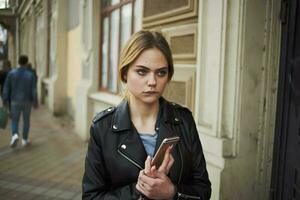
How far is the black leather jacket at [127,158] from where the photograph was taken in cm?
175

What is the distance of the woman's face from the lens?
5.77 ft

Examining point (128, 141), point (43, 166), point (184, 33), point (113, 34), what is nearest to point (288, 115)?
point (184, 33)

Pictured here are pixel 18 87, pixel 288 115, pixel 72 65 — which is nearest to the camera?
pixel 288 115

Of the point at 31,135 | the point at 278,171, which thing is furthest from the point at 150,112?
the point at 31,135

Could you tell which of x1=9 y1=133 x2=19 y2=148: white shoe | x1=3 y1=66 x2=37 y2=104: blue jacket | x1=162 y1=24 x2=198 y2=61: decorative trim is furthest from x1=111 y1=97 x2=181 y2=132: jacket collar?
x1=3 y1=66 x2=37 y2=104: blue jacket

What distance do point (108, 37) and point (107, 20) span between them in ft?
1.23

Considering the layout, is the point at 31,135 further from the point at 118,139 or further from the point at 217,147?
the point at 118,139

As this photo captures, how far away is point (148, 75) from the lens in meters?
1.77

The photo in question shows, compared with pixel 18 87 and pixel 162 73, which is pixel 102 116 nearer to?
pixel 162 73

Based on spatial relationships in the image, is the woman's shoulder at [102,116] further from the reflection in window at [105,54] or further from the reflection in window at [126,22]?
the reflection in window at [105,54]

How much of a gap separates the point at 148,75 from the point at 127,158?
1.25 feet

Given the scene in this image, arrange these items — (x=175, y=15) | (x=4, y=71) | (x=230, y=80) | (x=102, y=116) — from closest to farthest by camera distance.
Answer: (x=102, y=116), (x=230, y=80), (x=175, y=15), (x=4, y=71)

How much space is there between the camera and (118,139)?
5.83 ft

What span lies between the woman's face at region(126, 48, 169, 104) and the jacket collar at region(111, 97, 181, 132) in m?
0.09
